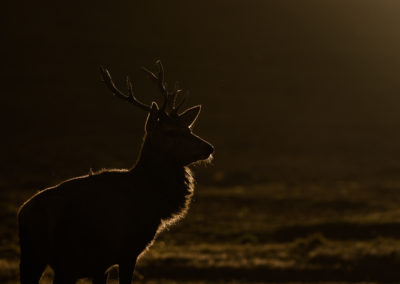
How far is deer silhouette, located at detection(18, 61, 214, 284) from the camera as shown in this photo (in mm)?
8219

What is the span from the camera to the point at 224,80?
10825cm

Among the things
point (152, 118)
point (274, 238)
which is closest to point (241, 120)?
point (274, 238)

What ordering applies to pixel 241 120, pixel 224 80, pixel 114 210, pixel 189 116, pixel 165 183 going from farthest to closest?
pixel 224 80 < pixel 241 120 < pixel 189 116 < pixel 165 183 < pixel 114 210

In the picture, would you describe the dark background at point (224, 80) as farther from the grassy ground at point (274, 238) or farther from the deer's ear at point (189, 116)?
the deer's ear at point (189, 116)

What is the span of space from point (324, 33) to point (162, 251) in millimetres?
106265

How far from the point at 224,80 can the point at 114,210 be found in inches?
3937

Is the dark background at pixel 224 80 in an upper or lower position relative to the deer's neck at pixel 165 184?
lower

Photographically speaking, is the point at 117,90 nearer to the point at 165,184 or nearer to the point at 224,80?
the point at 165,184

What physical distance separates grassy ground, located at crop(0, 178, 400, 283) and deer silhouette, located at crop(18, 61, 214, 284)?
6451 millimetres

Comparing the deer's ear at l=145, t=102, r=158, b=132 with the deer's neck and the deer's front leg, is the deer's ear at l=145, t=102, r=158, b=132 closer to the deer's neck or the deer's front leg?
the deer's neck

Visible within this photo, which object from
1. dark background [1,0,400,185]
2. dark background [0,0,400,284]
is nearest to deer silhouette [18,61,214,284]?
dark background [0,0,400,284]

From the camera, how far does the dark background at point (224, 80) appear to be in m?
Result: 62.2

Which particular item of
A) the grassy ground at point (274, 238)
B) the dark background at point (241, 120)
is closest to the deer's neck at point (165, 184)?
the grassy ground at point (274, 238)

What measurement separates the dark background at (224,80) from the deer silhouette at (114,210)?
1546 inches
